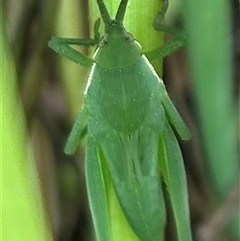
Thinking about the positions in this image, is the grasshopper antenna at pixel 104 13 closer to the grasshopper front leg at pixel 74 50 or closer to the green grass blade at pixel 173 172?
the grasshopper front leg at pixel 74 50

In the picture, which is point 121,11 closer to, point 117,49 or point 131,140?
point 117,49

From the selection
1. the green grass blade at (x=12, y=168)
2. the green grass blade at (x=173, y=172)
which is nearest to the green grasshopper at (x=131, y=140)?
the green grass blade at (x=173, y=172)

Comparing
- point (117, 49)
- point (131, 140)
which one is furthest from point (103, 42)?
point (131, 140)

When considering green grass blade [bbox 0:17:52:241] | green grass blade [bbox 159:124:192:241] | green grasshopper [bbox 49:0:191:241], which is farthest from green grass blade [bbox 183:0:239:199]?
green grass blade [bbox 0:17:52:241]

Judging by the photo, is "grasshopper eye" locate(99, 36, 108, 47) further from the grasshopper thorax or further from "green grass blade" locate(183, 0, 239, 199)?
"green grass blade" locate(183, 0, 239, 199)

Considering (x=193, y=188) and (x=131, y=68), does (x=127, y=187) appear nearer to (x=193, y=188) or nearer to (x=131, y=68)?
(x=131, y=68)

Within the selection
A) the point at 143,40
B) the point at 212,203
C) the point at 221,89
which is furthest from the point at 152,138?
the point at 212,203
